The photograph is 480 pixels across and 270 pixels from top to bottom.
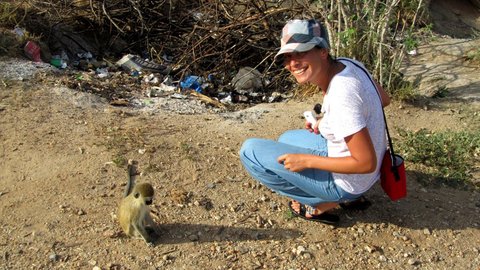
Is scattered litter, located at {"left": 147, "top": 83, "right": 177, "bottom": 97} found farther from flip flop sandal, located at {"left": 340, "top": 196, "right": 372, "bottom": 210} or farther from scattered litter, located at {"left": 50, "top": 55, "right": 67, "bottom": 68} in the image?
flip flop sandal, located at {"left": 340, "top": 196, "right": 372, "bottom": 210}

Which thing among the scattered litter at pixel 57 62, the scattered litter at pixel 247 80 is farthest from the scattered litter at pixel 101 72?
the scattered litter at pixel 247 80

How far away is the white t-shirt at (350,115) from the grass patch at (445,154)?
1.27m

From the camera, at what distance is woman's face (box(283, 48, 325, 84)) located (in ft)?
8.24

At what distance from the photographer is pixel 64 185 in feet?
11.3

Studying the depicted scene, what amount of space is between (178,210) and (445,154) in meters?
2.15

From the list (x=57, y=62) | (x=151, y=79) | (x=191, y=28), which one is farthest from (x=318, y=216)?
(x=191, y=28)

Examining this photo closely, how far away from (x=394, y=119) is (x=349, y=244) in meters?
1.91

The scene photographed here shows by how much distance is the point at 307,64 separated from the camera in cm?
253

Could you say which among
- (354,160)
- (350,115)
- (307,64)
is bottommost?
(354,160)

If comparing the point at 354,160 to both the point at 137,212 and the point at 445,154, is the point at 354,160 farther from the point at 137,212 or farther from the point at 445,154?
the point at 445,154

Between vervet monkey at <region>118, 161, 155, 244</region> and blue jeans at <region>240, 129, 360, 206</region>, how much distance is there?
67 centimetres

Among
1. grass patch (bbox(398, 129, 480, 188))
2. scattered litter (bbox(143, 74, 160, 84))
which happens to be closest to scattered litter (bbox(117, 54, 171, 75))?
→ scattered litter (bbox(143, 74, 160, 84))

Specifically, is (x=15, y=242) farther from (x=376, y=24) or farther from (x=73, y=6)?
Result: (x=73, y=6)

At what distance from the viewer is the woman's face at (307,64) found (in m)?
2.51
